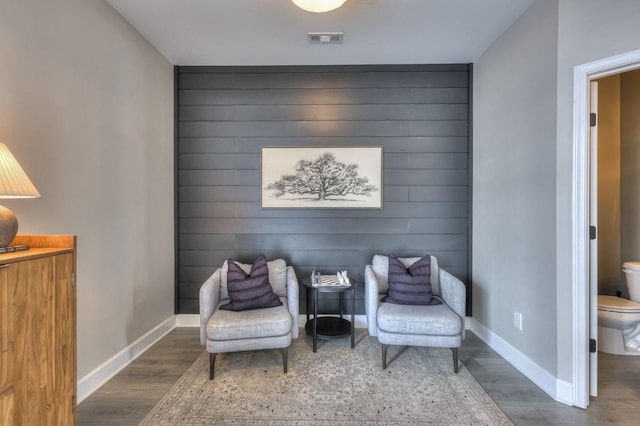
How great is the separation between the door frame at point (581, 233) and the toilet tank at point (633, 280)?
1.24 m

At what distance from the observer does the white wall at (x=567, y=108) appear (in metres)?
1.69

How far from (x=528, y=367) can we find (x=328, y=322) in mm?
1635

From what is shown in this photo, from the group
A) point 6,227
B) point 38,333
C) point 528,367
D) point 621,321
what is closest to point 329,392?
point 528,367

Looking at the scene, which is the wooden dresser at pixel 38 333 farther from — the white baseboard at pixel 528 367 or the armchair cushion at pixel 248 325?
the white baseboard at pixel 528 367

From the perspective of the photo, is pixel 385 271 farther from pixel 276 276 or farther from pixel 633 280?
pixel 633 280

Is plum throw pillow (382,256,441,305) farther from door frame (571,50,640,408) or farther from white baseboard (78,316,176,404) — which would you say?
white baseboard (78,316,176,404)

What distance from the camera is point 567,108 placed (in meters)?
1.79

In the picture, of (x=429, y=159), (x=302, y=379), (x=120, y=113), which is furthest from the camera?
(x=429, y=159)

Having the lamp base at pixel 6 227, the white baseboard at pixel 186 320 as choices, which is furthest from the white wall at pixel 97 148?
the lamp base at pixel 6 227

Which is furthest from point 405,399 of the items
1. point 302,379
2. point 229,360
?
point 229,360

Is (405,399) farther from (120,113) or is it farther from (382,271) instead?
(120,113)

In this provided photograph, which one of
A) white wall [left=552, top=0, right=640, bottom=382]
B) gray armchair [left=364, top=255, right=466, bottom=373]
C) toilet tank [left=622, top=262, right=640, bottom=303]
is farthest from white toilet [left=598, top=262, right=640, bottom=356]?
gray armchair [left=364, top=255, right=466, bottom=373]

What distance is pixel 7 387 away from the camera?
1.01 metres

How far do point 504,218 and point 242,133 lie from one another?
8.69 ft
